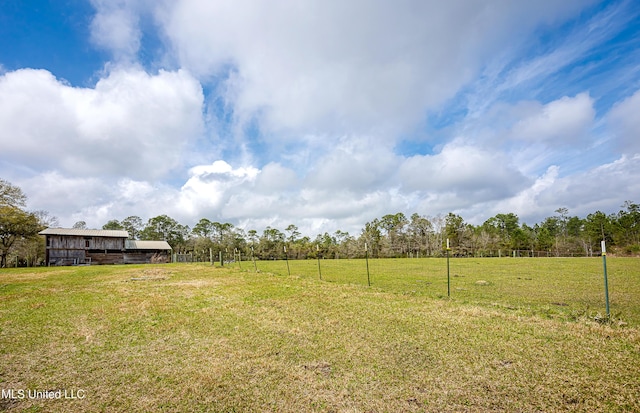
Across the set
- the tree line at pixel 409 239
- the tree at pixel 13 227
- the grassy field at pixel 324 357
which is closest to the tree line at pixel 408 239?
A: the tree line at pixel 409 239

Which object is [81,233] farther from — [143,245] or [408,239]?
[408,239]

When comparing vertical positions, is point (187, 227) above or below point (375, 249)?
above

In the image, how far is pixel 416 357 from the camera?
471cm

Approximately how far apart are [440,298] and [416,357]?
197 inches

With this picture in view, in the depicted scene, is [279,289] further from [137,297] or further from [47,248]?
[47,248]

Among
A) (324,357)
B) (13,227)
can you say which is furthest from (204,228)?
(324,357)

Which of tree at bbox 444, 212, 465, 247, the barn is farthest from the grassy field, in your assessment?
tree at bbox 444, 212, 465, 247

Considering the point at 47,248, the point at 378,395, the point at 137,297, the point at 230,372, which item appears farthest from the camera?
the point at 47,248

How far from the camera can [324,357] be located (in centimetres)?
482

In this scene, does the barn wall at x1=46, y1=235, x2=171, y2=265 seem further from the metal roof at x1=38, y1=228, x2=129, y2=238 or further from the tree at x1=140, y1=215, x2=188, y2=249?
the tree at x1=140, y1=215, x2=188, y2=249

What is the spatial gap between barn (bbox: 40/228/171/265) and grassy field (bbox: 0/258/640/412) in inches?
1574

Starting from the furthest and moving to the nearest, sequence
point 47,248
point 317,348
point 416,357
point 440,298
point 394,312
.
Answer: point 47,248 < point 440,298 < point 394,312 < point 317,348 < point 416,357

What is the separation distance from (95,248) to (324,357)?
49438mm

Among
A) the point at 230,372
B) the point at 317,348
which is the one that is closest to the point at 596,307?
the point at 317,348
